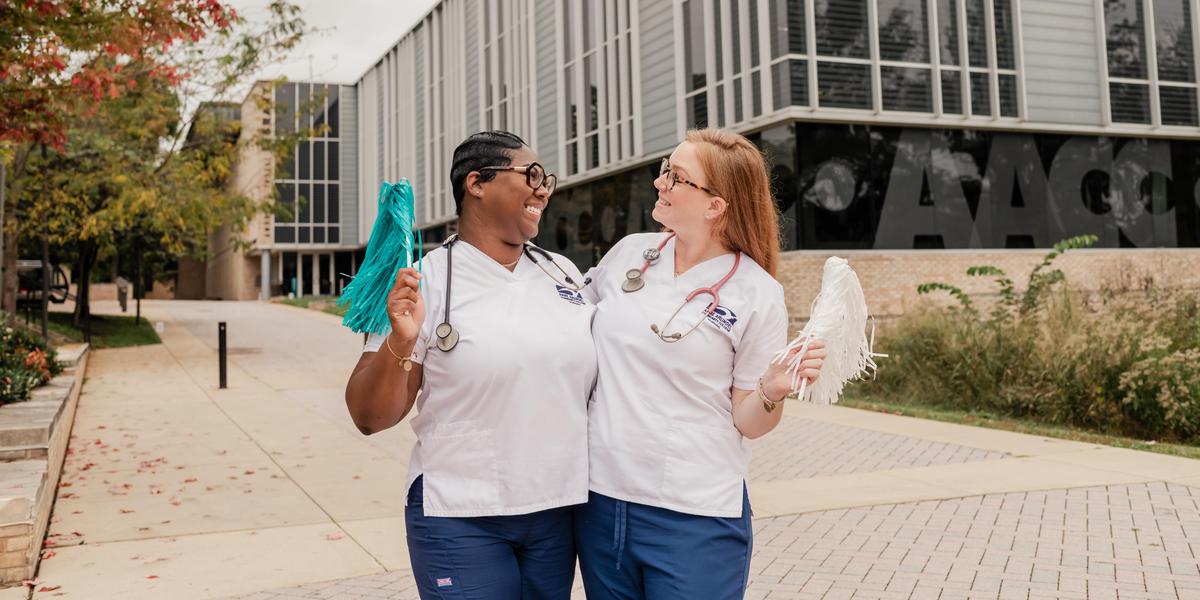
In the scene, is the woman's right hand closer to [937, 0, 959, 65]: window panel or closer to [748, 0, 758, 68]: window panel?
[748, 0, 758, 68]: window panel

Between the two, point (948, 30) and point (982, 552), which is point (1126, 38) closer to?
point (948, 30)

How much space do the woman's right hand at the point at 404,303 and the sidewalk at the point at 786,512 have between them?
3.13 meters

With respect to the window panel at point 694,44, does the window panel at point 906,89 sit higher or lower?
lower

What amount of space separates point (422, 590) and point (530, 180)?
3.52ft

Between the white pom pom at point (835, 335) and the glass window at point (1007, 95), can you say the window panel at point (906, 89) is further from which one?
the white pom pom at point (835, 335)

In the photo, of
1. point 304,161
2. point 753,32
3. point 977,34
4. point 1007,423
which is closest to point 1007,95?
point 977,34

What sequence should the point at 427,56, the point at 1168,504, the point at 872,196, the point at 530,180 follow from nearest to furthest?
the point at 530,180 → the point at 1168,504 → the point at 872,196 → the point at 427,56

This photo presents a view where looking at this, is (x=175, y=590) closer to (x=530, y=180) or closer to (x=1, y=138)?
(x=530, y=180)

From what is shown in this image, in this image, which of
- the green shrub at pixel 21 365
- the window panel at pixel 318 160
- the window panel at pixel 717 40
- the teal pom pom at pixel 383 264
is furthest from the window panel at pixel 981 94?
the window panel at pixel 318 160

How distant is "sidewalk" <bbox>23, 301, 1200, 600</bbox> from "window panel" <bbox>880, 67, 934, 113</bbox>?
433 inches

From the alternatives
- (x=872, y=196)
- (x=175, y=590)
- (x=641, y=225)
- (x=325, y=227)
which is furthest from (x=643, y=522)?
(x=325, y=227)

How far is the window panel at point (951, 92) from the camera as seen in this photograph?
2084 cm

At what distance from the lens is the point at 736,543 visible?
2.26 metres

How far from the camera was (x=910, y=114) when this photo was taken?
20.3 metres
